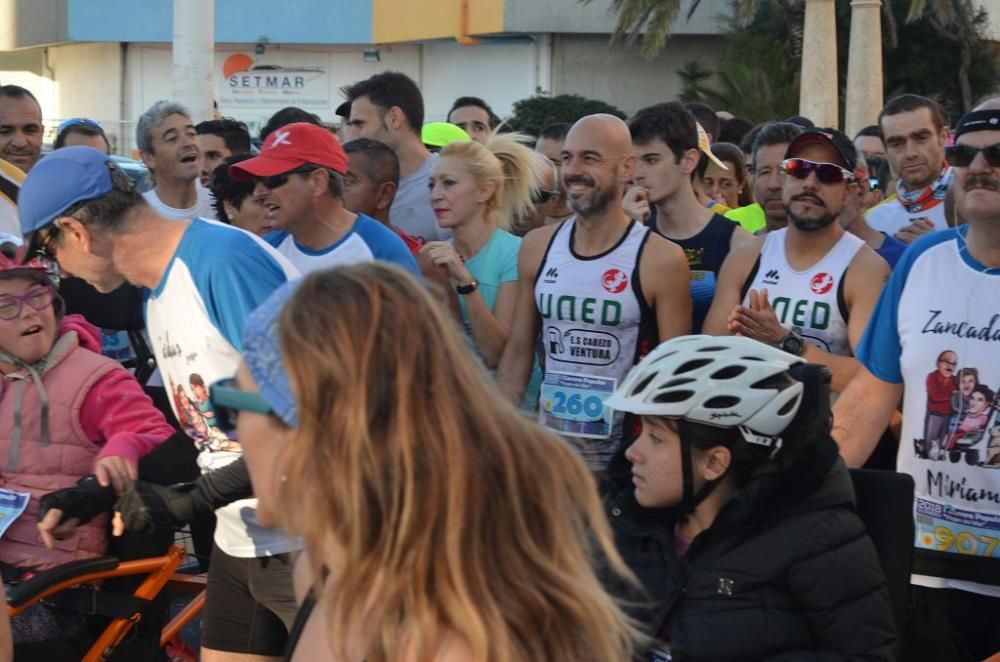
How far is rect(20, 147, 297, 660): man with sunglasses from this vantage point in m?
3.68

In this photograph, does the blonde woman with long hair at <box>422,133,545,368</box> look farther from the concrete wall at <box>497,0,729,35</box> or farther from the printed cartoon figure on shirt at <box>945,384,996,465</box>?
the concrete wall at <box>497,0,729,35</box>

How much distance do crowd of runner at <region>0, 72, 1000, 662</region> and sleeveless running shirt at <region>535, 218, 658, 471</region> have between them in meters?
0.01

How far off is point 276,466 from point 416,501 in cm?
22

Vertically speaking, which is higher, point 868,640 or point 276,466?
point 276,466

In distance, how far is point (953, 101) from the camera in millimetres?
29969

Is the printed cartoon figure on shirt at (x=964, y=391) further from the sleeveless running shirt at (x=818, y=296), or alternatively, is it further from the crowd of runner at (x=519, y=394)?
the sleeveless running shirt at (x=818, y=296)

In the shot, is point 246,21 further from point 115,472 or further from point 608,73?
point 115,472

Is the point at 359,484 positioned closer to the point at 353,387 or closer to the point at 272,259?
the point at 353,387

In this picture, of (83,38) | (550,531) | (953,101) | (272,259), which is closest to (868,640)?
(550,531)

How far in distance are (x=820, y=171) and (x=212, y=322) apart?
2.33 metres

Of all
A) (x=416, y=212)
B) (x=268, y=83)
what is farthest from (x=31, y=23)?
(x=416, y=212)

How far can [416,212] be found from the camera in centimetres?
709

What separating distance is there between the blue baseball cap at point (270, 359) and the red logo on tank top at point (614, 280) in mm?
3164

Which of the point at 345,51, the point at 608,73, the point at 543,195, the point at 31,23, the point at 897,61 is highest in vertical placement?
the point at 31,23
